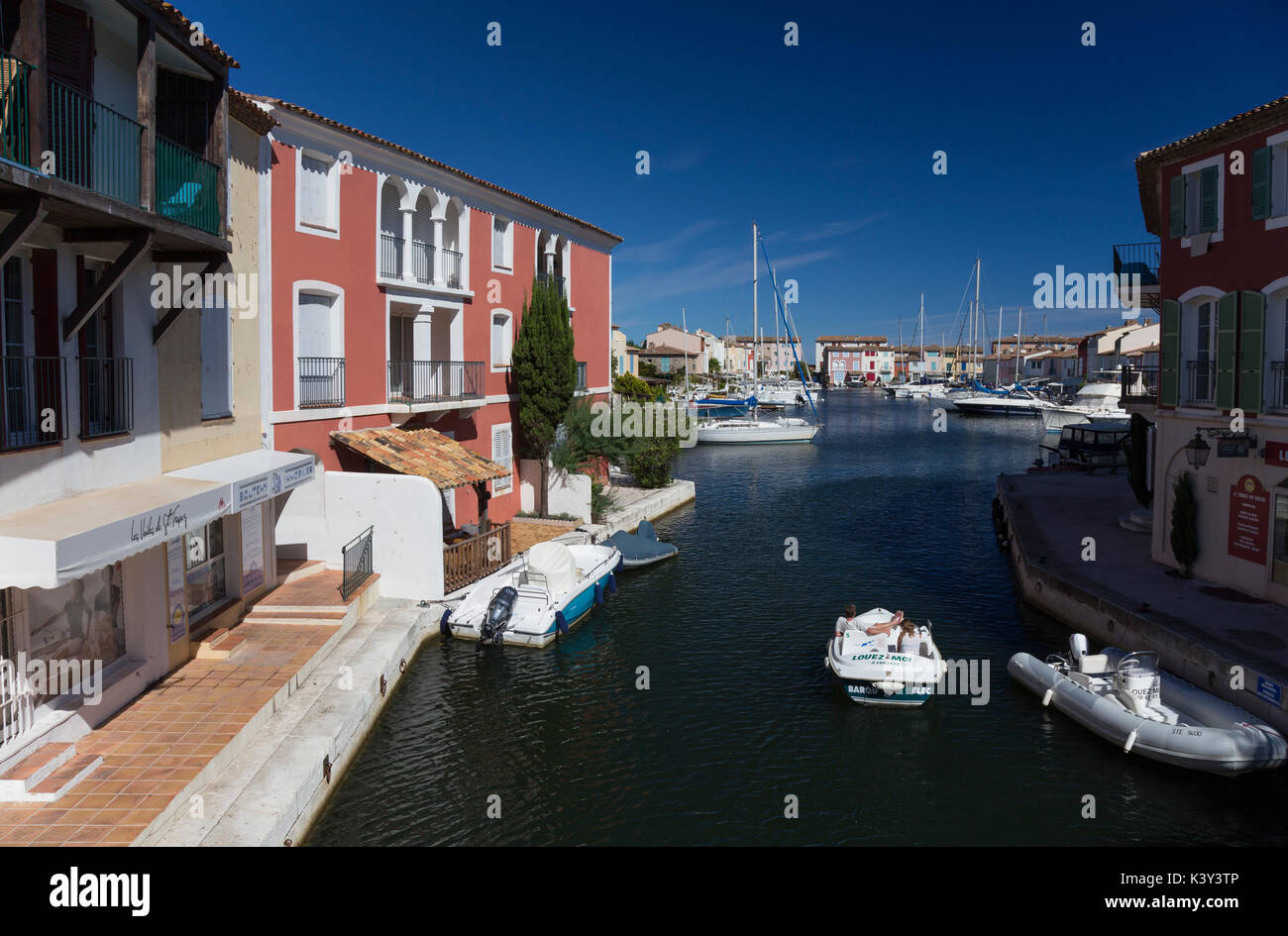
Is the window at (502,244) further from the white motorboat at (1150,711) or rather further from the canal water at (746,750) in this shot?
the white motorboat at (1150,711)

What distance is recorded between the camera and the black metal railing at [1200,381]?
1786 cm

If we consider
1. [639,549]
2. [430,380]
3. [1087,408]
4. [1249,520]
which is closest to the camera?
[1249,520]

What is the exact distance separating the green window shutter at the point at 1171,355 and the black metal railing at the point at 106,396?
1908 centimetres

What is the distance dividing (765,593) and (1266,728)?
11.2 metres

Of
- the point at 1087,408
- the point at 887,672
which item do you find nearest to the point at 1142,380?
the point at 887,672

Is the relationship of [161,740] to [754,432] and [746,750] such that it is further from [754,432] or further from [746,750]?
[754,432]

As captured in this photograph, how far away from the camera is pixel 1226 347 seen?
17.0m

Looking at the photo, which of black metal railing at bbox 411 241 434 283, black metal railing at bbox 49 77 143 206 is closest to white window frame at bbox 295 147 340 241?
black metal railing at bbox 411 241 434 283

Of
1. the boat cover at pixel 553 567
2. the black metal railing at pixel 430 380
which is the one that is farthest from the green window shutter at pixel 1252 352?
the black metal railing at pixel 430 380

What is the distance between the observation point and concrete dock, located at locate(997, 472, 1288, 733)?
13.5 meters

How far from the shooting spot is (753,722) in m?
14.1

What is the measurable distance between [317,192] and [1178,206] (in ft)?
58.8

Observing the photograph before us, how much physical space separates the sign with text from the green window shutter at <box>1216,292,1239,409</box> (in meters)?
1.61
